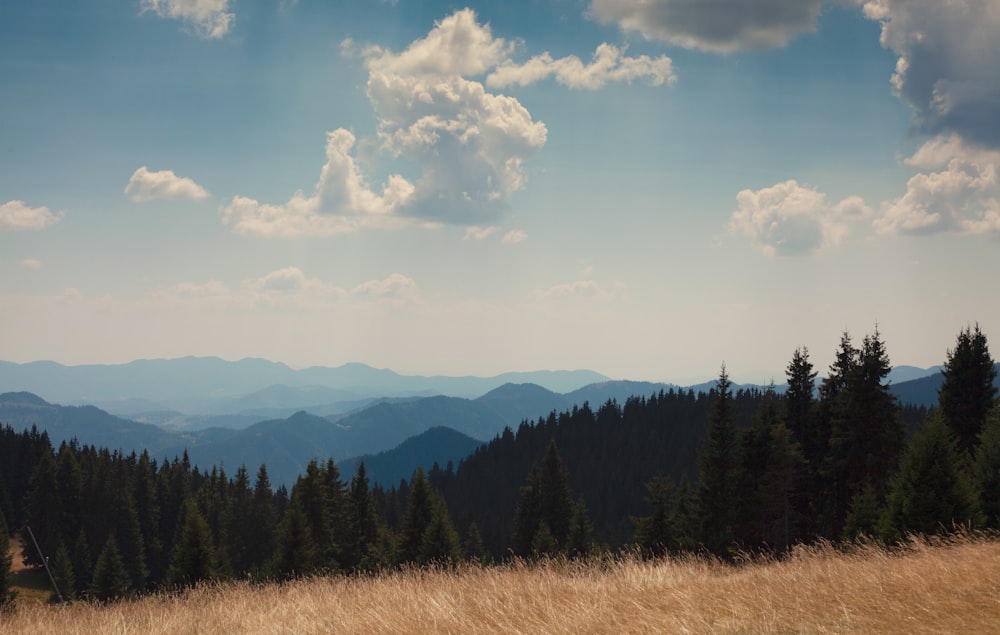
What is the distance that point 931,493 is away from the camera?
66.1ft

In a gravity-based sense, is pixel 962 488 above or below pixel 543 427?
above

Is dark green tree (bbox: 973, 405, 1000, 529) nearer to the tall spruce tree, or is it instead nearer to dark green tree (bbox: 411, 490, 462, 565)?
the tall spruce tree

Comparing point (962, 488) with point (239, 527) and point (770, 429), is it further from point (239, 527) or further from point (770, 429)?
point (239, 527)

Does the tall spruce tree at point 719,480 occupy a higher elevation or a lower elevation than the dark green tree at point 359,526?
higher

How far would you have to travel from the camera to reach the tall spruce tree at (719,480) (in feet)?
109

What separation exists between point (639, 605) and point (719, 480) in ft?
93.0

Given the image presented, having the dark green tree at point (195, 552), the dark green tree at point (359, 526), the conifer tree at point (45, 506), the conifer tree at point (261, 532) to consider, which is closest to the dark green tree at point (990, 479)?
the dark green tree at point (359, 526)

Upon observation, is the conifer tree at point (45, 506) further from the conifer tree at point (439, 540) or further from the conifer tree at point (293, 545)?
the conifer tree at point (439, 540)

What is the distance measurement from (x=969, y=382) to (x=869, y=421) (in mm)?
9220

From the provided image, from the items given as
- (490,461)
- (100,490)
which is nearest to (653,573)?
(100,490)

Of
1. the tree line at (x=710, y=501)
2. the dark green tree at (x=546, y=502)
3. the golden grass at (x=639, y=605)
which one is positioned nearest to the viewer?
the golden grass at (x=639, y=605)

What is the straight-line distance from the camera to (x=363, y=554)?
49.1 metres

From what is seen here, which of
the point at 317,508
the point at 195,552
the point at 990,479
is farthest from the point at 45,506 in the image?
the point at 990,479

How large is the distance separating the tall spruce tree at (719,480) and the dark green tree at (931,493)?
502 inches
